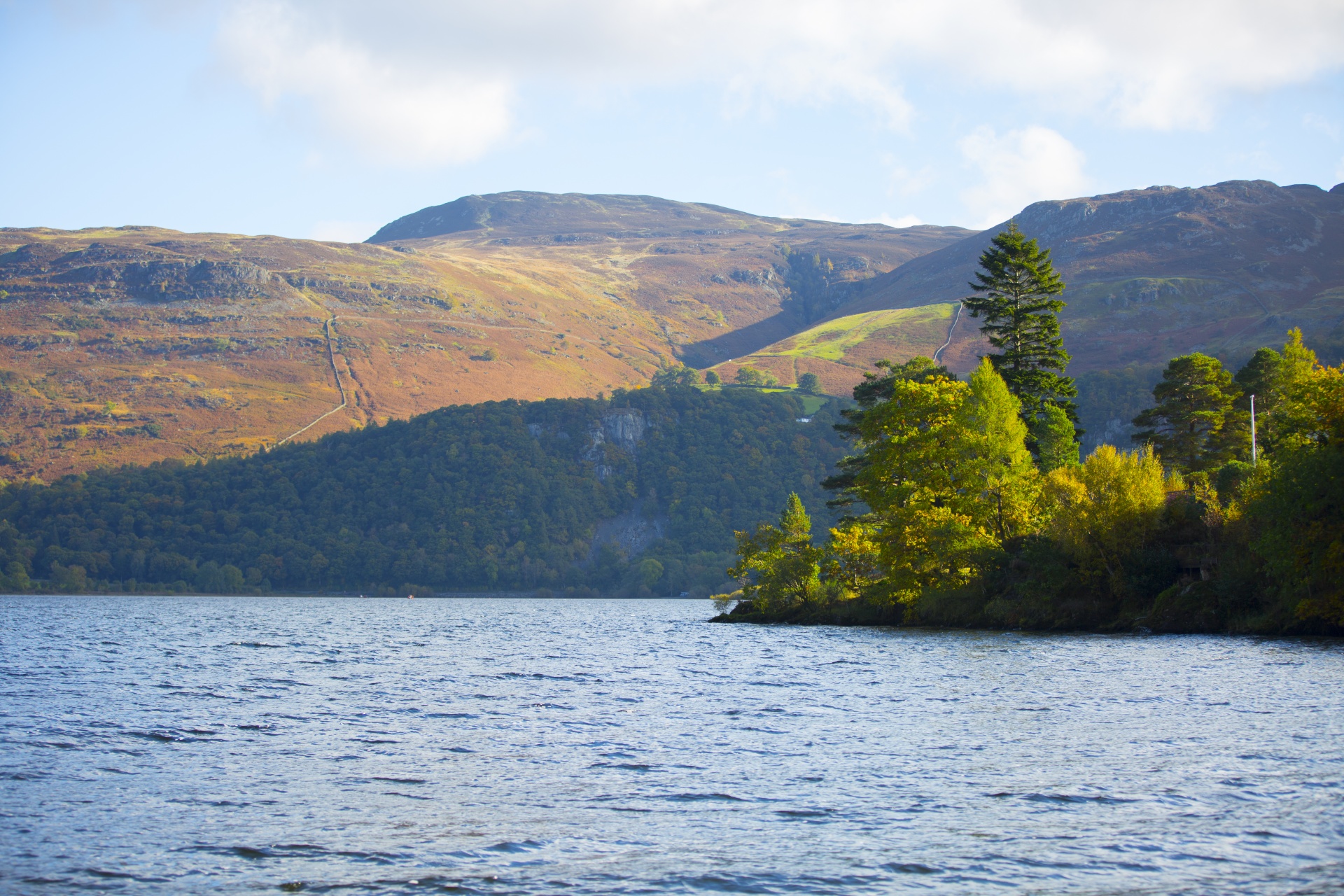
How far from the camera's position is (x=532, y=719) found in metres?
30.3

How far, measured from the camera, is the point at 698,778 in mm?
21688

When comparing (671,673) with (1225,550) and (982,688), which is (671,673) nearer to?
(982,688)

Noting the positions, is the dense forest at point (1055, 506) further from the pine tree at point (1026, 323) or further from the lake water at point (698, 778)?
the lake water at point (698, 778)

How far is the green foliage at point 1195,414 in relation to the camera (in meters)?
84.6

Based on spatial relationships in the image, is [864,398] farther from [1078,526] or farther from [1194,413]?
[1078,526]

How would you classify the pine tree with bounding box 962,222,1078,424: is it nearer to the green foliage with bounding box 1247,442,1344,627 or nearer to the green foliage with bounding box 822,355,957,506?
the green foliage with bounding box 822,355,957,506

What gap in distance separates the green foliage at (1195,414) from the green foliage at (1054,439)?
776 centimetres

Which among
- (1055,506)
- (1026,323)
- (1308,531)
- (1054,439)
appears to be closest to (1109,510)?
(1055,506)

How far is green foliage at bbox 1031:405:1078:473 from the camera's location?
7931 centimetres

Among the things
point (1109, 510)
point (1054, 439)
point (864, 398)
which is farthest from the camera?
point (864, 398)

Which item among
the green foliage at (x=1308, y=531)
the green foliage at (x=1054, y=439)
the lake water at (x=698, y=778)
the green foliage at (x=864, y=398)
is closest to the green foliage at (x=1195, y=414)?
the green foliage at (x=1054, y=439)

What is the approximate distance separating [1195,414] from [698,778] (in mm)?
74738

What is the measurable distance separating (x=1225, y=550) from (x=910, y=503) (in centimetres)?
1813

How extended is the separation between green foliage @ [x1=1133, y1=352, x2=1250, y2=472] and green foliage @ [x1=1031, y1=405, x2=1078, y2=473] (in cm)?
776
